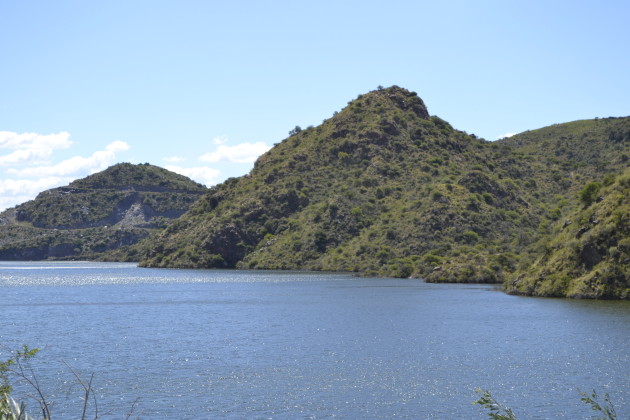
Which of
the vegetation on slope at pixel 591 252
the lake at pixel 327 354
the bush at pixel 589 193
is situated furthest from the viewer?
the bush at pixel 589 193

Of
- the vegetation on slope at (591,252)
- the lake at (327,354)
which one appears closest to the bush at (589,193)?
the vegetation on slope at (591,252)

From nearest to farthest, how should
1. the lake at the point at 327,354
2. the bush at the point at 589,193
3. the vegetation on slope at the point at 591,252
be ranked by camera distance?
the lake at the point at 327,354 < the vegetation on slope at the point at 591,252 < the bush at the point at 589,193

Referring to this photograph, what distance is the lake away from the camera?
3775 cm

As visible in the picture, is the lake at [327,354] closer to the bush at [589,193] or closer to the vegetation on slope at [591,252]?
the vegetation on slope at [591,252]

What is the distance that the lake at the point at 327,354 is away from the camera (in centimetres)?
3775

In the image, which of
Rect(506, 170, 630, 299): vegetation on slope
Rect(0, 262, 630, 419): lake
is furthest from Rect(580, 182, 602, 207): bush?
Rect(0, 262, 630, 419): lake

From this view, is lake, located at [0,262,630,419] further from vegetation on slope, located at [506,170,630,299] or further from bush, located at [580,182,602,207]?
bush, located at [580,182,602,207]

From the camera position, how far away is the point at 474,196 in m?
193

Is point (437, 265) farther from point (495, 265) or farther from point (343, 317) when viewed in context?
point (343, 317)

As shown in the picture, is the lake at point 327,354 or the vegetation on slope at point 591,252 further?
the vegetation on slope at point 591,252

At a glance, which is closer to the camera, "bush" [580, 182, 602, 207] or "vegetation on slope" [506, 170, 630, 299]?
"vegetation on slope" [506, 170, 630, 299]

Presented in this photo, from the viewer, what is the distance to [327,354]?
53500mm

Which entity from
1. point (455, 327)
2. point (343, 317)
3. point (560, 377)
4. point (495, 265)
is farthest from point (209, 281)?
point (560, 377)

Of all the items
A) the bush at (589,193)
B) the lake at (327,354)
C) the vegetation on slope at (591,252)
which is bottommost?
the lake at (327,354)
